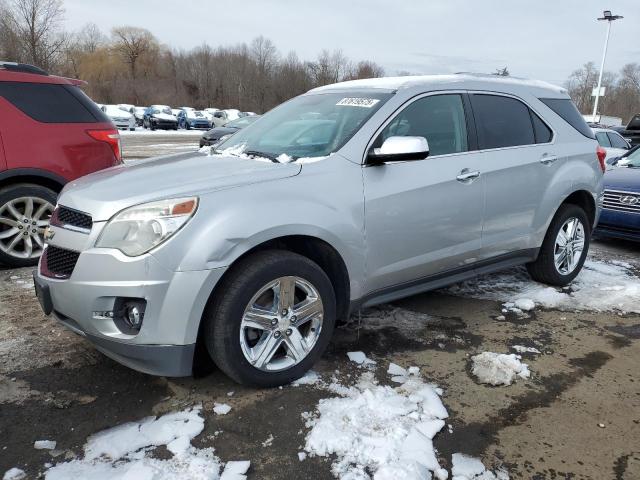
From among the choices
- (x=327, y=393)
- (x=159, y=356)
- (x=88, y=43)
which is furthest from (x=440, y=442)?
(x=88, y=43)

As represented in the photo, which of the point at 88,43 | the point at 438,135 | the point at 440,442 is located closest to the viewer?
the point at 440,442

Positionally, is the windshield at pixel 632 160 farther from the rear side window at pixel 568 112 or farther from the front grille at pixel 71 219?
the front grille at pixel 71 219

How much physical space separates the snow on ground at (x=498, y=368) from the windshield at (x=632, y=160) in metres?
5.23

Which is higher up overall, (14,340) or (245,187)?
(245,187)

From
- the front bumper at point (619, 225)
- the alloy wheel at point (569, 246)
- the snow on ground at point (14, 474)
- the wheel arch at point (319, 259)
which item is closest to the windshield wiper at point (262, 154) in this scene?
the wheel arch at point (319, 259)

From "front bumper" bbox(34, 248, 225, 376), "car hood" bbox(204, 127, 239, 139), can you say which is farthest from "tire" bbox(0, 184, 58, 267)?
"car hood" bbox(204, 127, 239, 139)

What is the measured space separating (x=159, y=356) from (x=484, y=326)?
2.47 m

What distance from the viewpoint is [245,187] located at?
278cm

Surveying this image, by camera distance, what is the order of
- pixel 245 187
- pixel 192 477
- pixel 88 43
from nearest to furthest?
pixel 192 477
pixel 245 187
pixel 88 43

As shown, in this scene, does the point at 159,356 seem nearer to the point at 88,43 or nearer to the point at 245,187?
the point at 245,187

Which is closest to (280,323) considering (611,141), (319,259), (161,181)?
(319,259)

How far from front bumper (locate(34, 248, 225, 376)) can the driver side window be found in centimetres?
162

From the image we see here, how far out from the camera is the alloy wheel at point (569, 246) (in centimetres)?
472

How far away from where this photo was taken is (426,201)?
3430mm
